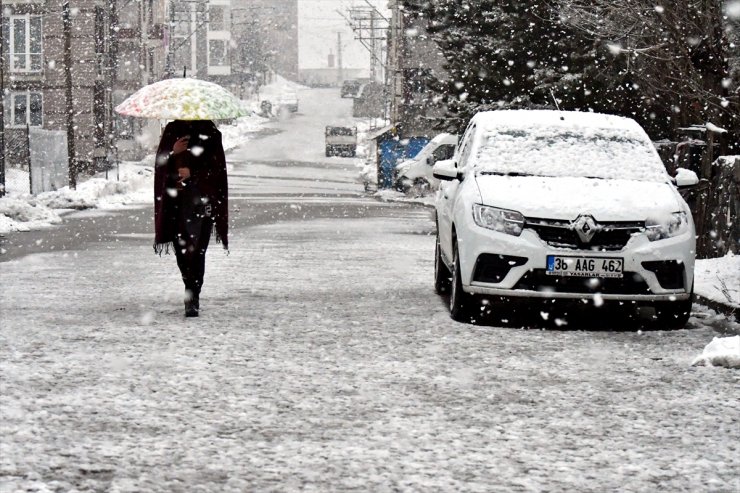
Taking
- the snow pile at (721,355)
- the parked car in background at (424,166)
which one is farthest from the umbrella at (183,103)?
the parked car in background at (424,166)

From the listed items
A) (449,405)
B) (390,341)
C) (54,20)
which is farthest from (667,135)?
(54,20)

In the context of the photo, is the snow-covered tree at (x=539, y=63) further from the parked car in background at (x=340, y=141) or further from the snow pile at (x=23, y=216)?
the parked car in background at (x=340, y=141)

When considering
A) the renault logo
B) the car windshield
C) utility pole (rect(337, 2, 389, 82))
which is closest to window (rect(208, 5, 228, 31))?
utility pole (rect(337, 2, 389, 82))

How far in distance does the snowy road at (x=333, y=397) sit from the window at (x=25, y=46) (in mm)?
45465

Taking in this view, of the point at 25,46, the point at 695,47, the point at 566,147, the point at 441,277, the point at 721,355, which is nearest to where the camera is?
the point at 721,355

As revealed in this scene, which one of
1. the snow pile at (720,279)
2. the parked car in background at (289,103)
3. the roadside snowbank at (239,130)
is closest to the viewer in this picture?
the snow pile at (720,279)

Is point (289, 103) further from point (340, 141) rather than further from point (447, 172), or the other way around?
point (447, 172)

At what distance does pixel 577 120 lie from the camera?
11344mm

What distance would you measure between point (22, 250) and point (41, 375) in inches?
407

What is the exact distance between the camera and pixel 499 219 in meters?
9.65

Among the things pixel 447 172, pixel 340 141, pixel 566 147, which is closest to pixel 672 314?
pixel 566 147

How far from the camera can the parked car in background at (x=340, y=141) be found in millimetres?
72250

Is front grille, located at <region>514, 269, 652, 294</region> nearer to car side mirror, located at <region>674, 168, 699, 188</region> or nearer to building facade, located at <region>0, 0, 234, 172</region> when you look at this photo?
car side mirror, located at <region>674, 168, 699, 188</region>

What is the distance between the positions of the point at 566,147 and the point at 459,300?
70.5 inches
